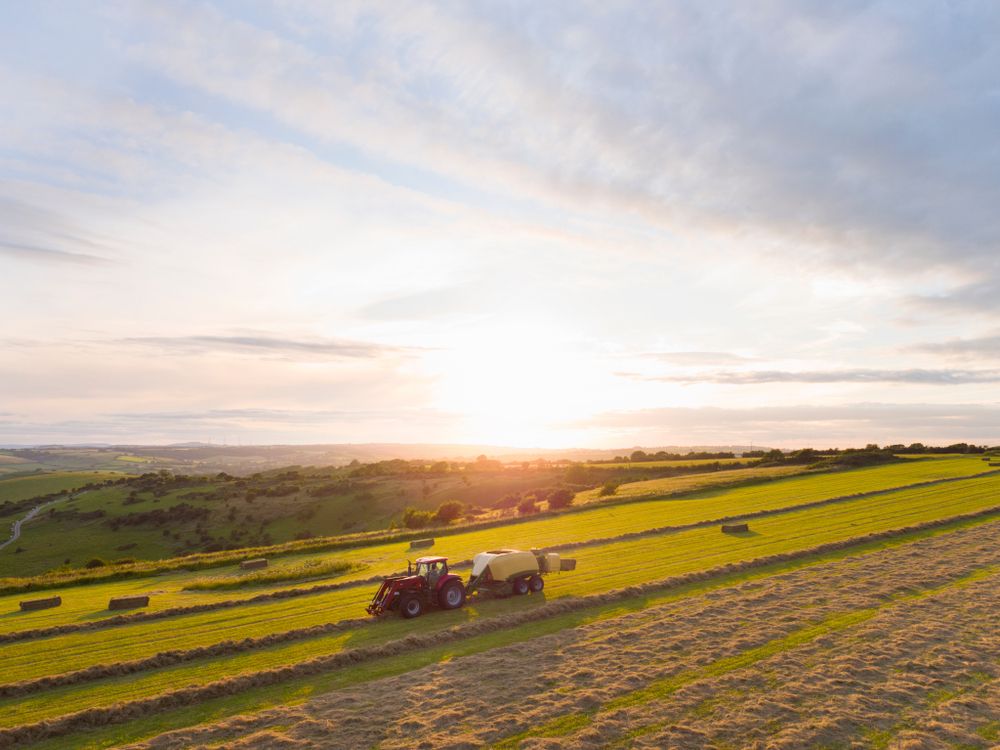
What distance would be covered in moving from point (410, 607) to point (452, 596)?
1.66 m

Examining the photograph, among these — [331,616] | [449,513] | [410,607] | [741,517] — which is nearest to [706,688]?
[410,607]

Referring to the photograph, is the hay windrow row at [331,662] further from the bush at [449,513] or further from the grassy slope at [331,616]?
the bush at [449,513]

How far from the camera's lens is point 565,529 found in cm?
4569

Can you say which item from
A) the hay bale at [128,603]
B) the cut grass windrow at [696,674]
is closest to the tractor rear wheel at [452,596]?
the cut grass windrow at [696,674]

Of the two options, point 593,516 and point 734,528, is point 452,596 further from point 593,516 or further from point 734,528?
point 593,516

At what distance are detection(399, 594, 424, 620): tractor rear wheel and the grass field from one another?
0.45 meters

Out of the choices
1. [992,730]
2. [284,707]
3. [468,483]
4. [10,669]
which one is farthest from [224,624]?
[468,483]

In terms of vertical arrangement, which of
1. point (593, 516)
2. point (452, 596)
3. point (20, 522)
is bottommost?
point (20, 522)

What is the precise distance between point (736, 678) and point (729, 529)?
23.2 m

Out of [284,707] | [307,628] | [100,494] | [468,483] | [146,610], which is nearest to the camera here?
[284,707]

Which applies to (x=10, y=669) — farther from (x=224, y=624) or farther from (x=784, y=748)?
(x=784, y=748)

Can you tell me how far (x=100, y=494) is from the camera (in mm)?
111312

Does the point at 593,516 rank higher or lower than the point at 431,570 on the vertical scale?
lower

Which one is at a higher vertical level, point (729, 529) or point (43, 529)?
point (729, 529)
